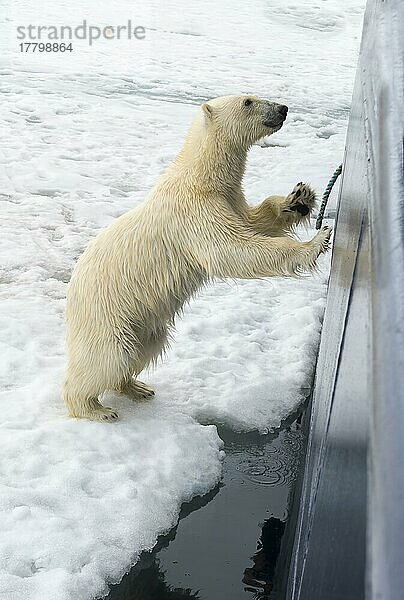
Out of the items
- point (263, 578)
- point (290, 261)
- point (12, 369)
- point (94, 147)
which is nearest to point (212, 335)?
point (12, 369)

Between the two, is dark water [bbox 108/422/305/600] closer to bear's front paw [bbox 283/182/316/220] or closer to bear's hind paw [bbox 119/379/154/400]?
bear's hind paw [bbox 119/379/154/400]

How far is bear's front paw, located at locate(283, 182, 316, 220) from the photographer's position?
3584mm

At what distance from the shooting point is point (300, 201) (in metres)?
3.60

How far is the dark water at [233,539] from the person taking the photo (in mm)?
2807

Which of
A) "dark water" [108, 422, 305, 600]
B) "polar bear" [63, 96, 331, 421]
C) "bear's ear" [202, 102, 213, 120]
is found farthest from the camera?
"bear's ear" [202, 102, 213, 120]

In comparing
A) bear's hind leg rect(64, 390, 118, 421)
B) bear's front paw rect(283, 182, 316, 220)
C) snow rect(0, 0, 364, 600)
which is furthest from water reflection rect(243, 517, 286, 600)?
bear's front paw rect(283, 182, 316, 220)

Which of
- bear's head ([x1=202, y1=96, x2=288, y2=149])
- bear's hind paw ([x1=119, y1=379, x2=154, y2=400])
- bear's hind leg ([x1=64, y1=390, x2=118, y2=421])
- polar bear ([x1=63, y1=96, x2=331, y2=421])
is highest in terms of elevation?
bear's head ([x1=202, y1=96, x2=288, y2=149])

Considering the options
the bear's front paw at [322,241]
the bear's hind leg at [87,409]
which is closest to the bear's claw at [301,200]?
the bear's front paw at [322,241]

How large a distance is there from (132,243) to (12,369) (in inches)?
42.0

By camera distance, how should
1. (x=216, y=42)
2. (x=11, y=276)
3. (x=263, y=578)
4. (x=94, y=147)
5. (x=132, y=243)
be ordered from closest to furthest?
(x=263, y=578) < (x=132, y=243) < (x=11, y=276) < (x=94, y=147) < (x=216, y=42)

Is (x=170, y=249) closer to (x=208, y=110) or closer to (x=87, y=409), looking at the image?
(x=208, y=110)

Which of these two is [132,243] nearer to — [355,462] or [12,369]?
[12,369]

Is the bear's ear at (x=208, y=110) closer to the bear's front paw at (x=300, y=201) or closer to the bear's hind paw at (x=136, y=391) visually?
the bear's front paw at (x=300, y=201)

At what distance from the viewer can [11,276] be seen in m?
5.37
